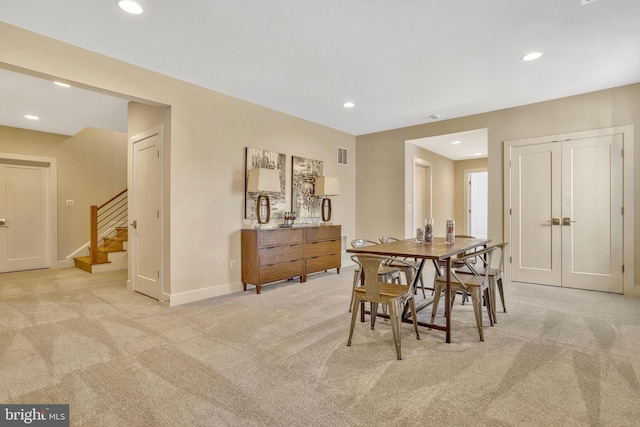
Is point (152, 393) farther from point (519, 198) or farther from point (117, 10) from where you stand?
point (519, 198)

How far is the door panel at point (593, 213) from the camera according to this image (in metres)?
4.33

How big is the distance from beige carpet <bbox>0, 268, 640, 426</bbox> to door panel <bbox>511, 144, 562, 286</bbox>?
3.60 feet

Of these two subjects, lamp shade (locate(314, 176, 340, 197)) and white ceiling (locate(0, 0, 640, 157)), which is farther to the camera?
lamp shade (locate(314, 176, 340, 197))

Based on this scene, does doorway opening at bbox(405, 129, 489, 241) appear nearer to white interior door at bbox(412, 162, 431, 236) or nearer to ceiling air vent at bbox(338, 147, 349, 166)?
white interior door at bbox(412, 162, 431, 236)

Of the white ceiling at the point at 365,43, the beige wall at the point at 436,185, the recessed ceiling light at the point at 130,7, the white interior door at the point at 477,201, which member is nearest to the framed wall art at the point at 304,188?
the white ceiling at the point at 365,43

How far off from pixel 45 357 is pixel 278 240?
2.79 m

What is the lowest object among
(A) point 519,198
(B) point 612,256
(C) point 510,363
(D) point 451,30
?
(C) point 510,363

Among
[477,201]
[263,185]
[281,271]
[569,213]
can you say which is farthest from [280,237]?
[477,201]

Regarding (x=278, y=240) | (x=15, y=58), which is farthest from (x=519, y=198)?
(x=15, y=58)

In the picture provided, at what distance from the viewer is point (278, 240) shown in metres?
4.70

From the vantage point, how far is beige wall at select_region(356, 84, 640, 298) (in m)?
4.29

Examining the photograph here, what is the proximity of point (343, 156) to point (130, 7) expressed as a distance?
4.57 metres

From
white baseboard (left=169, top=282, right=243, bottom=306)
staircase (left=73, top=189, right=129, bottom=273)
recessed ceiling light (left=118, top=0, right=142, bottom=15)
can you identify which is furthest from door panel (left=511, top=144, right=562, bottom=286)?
staircase (left=73, top=189, right=129, bottom=273)

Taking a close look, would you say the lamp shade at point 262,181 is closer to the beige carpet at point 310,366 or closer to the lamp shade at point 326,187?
the lamp shade at point 326,187
